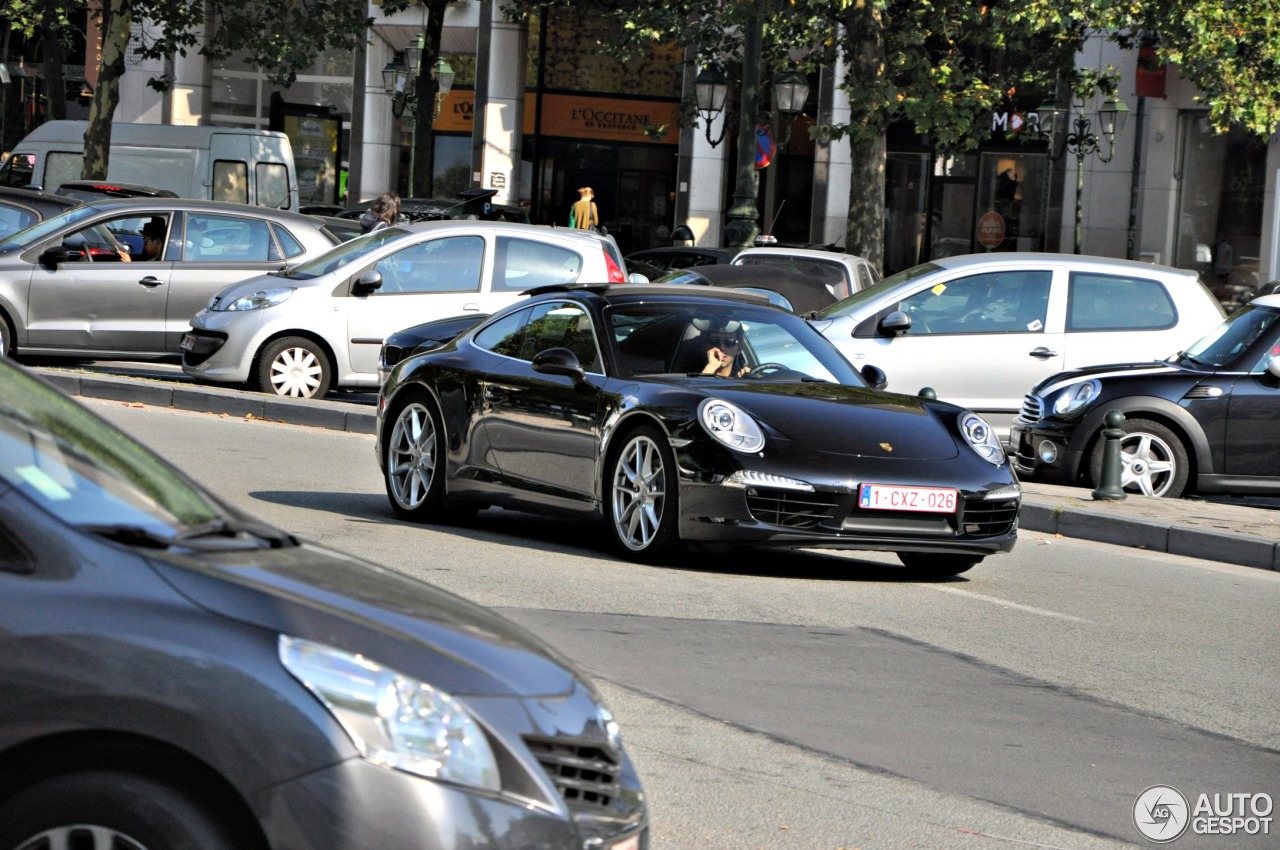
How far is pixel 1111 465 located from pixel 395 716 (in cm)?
1004

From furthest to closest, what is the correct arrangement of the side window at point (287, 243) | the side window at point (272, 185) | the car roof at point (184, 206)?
the side window at point (272, 185)
the side window at point (287, 243)
the car roof at point (184, 206)

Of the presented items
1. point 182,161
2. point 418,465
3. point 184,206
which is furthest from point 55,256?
point 182,161

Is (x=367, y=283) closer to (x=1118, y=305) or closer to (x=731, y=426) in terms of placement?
(x=1118, y=305)

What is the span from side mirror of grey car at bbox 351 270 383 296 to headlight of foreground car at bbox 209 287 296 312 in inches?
20.8

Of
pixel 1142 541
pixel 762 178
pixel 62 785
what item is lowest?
pixel 1142 541

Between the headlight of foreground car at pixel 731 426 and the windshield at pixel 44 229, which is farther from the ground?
the windshield at pixel 44 229

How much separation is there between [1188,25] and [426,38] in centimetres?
1446

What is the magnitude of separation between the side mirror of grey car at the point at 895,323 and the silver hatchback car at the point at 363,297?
2.80 meters

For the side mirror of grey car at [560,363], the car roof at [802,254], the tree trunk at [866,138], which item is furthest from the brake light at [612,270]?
the tree trunk at [866,138]

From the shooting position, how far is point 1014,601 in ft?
29.3

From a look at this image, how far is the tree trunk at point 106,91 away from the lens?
30.2 meters

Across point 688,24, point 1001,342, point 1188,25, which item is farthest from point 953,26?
point 1001,342

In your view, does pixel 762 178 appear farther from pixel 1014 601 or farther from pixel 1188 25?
pixel 1014 601
